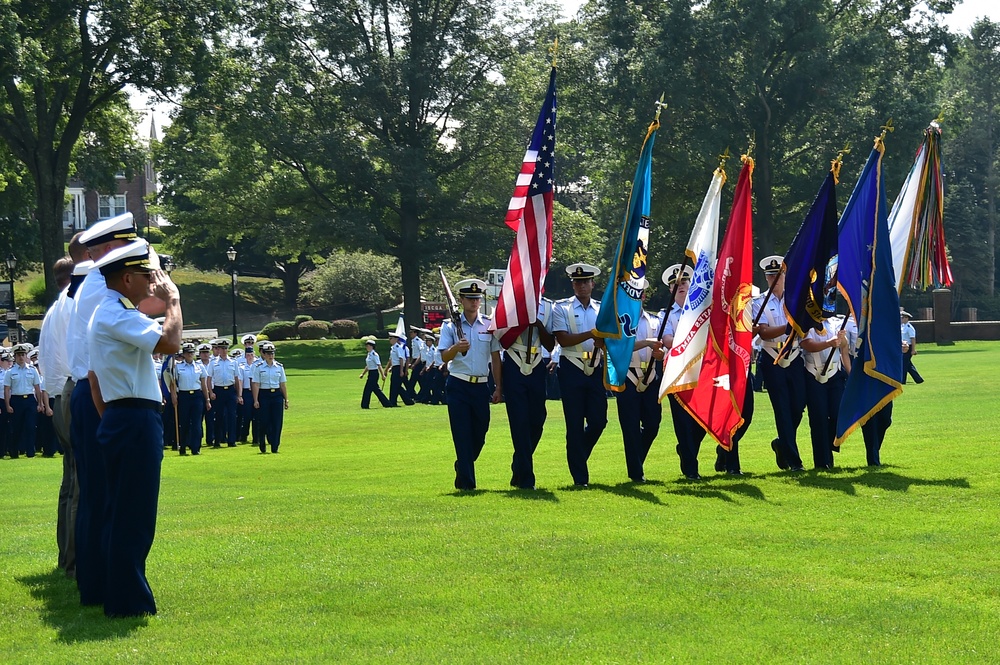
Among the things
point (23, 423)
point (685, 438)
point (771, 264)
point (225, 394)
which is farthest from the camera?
point (225, 394)

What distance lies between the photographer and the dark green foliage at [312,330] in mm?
63419

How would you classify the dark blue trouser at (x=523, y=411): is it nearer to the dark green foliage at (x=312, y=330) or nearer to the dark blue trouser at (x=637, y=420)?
the dark blue trouser at (x=637, y=420)

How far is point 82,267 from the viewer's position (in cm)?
845

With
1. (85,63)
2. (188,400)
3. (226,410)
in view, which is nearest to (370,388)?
(226,410)

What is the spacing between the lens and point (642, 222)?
13164mm

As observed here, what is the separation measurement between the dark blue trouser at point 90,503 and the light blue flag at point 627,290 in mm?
6201

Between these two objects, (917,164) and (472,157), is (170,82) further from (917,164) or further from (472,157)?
(917,164)

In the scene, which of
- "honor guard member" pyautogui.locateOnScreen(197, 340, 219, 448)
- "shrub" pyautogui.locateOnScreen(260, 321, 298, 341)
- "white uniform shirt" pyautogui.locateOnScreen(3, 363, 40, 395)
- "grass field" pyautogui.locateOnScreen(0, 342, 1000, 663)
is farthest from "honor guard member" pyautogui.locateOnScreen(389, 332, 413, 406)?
"shrub" pyautogui.locateOnScreen(260, 321, 298, 341)

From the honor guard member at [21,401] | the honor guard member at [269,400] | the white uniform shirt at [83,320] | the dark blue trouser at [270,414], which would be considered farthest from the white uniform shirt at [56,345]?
the honor guard member at [21,401]

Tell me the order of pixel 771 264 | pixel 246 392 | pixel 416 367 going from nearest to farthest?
pixel 771 264, pixel 246 392, pixel 416 367

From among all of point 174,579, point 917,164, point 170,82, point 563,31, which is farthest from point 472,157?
point 174,579

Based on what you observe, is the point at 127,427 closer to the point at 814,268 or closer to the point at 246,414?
the point at 814,268

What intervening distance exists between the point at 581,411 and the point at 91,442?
6.36 metres

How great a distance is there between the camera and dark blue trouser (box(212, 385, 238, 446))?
25.2 m
